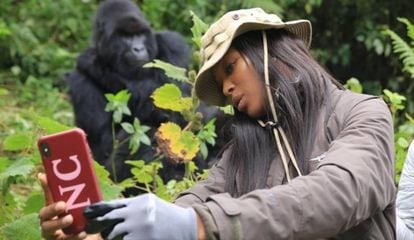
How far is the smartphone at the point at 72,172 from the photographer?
1.70 meters

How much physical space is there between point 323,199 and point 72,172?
18.9 inches

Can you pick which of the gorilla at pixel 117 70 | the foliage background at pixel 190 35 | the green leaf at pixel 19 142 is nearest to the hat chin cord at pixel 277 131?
the green leaf at pixel 19 142

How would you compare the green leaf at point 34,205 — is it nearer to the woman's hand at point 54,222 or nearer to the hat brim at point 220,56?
the hat brim at point 220,56

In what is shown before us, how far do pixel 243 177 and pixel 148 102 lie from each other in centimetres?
314

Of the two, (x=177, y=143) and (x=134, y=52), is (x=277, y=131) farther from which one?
(x=134, y=52)

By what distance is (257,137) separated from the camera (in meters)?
2.10

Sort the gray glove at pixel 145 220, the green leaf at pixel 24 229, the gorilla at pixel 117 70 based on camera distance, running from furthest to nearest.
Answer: the gorilla at pixel 117 70 → the green leaf at pixel 24 229 → the gray glove at pixel 145 220

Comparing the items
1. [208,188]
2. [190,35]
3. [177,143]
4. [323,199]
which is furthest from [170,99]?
[190,35]

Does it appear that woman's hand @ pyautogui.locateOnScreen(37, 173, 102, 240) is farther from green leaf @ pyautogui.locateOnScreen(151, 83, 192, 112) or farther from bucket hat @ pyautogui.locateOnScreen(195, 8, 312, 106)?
green leaf @ pyautogui.locateOnScreen(151, 83, 192, 112)

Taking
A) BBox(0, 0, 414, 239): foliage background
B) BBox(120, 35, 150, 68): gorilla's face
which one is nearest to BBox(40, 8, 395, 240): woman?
BBox(120, 35, 150, 68): gorilla's face

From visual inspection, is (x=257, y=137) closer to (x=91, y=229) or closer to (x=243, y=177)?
(x=243, y=177)

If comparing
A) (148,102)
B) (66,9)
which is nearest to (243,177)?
(148,102)

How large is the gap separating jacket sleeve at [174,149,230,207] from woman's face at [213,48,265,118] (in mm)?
213

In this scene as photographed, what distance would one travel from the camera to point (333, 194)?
168cm
